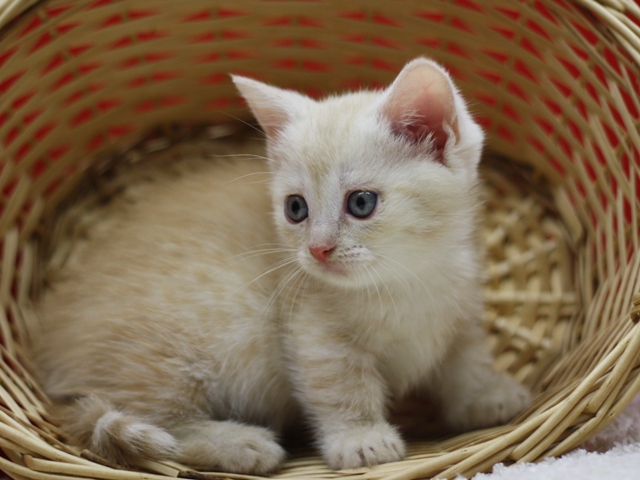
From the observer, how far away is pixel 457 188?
1.39m

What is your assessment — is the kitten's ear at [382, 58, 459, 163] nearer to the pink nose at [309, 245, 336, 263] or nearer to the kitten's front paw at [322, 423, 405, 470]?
the pink nose at [309, 245, 336, 263]

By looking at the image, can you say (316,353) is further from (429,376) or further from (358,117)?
(358,117)

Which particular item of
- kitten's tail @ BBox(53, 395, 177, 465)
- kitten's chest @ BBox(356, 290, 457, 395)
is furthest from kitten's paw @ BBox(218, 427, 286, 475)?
kitten's chest @ BBox(356, 290, 457, 395)

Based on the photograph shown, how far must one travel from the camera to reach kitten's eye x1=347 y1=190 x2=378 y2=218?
1.35m

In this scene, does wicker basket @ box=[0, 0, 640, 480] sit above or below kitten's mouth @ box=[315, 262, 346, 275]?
above

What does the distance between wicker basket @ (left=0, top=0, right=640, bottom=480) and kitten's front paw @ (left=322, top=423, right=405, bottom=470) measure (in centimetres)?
4

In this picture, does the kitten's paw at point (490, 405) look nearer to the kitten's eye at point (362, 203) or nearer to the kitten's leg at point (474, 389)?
the kitten's leg at point (474, 389)

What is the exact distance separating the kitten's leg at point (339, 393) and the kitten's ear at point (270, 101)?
52 cm

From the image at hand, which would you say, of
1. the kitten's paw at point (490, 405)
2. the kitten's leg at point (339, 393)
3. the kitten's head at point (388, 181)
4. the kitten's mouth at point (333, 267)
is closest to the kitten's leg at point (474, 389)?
the kitten's paw at point (490, 405)

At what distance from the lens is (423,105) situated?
1354 mm

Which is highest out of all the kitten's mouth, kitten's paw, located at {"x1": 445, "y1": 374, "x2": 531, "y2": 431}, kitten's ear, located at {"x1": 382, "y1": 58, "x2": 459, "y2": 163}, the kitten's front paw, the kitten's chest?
kitten's ear, located at {"x1": 382, "y1": 58, "x2": 459, "y2": 163}

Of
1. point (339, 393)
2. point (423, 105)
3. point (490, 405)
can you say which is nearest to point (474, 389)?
point (490, 405)

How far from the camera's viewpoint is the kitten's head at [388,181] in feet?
4.37

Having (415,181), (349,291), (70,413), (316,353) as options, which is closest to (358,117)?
(415,181)
